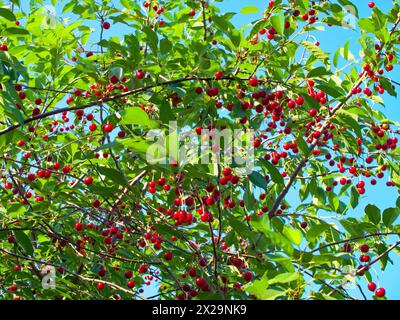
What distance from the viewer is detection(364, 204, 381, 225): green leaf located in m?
3.48

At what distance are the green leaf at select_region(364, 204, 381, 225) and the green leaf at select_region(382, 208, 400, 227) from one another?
0.26 feet

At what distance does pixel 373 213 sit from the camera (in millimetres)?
3502

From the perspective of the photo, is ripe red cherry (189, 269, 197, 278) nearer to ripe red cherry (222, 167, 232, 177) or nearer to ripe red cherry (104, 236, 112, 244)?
ripe red cherry (222, 167, 232, 177)

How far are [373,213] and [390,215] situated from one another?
0.39 ft

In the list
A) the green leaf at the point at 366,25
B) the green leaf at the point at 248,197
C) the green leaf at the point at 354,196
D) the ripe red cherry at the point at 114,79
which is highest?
the green leaf at the point at 366,25

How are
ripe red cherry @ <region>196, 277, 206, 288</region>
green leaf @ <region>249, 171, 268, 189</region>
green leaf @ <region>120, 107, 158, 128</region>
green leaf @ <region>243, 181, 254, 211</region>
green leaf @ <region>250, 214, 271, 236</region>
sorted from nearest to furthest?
green leaf @ <region>250, 214, 271, 236</region>, green leaf @ <region>120, 107, 158, 128</region>, ripe red cherry @ <region>196, 277, 206, 288</region>, green leaf @ <region>249, 171, 268, 189</region>, green leaf @ <region>243, 181, 254, 211</region>

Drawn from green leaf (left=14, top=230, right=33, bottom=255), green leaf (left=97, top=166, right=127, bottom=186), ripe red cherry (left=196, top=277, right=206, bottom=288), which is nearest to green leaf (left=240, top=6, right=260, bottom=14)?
green leaf (left=97, top=166, right=127, bottom=186)

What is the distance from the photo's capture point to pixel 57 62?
12.9 feet

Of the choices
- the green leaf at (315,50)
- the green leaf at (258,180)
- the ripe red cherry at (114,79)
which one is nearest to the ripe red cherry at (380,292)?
the green leaf at (258,180)

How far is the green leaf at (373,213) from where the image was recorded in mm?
3477

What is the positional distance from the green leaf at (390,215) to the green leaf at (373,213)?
8cm

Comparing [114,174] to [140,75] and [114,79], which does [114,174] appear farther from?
[140,75]

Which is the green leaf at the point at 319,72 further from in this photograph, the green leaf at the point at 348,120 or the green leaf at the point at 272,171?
the green leaf at the point at 272,171

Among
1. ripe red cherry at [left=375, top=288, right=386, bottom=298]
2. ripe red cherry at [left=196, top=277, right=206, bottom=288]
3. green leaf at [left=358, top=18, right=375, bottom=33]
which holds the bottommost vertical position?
ripe red cherry at [left=375, top=288, right=386, bottom=298]
